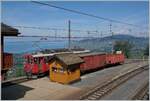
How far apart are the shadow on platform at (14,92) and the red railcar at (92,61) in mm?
9146

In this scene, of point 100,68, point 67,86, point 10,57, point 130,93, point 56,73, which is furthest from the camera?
point 100,68

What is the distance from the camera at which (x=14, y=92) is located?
76.8 ft

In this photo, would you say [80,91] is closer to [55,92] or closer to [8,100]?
[55,92]

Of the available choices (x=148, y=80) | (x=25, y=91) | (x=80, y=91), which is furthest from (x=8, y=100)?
(x=148, y=80)

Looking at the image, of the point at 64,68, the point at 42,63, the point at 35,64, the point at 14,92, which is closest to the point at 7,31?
the point at 14,92

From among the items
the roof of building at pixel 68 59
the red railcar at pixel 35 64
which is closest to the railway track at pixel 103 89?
the roof of building at pixel 68 59

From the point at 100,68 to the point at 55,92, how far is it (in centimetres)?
1636

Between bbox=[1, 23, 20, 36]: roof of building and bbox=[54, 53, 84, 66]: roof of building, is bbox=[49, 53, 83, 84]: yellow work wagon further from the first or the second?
bbox=[1, 23, 20, 36]: roof of building

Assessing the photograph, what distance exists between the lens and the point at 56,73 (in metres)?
28.1

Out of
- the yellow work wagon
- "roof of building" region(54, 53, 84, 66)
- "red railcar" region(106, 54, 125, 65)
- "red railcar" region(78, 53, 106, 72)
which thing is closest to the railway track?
the yellow work wagon

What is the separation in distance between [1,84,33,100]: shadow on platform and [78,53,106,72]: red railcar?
915 centimetres

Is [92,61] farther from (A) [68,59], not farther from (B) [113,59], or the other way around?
(B) [113,59]

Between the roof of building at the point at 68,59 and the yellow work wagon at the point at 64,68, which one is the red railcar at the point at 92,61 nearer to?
the roof of building at the point at 68,59

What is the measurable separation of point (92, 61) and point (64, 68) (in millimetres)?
8094
